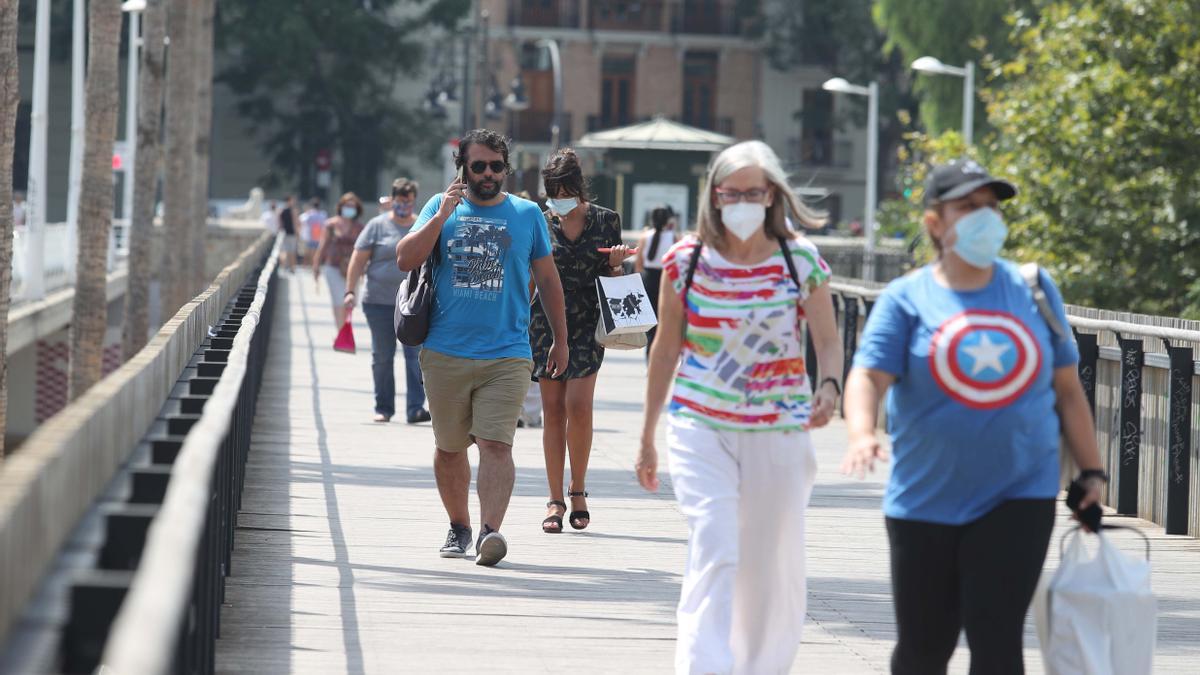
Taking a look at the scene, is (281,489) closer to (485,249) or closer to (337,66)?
(485,249)

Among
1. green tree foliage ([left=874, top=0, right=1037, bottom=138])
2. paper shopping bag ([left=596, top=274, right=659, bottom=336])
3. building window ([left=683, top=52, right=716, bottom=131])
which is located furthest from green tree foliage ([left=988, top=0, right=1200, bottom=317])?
building window ([left=683, top=52, right=716, bottom=131])

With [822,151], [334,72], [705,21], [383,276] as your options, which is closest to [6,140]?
[383,276]

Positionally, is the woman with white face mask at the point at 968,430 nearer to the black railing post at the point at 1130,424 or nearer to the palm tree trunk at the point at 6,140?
the black railing post at the point at 1130,424

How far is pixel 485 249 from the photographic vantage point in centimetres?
873

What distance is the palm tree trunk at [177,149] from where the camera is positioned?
29688mm

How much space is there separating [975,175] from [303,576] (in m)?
4.30

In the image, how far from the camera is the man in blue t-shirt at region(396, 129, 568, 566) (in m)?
8.72

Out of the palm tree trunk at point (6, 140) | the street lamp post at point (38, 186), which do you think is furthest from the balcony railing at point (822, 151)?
the palm tree trunk at point (6, 140)

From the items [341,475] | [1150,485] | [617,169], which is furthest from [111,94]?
[617,169]

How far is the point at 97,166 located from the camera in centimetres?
2144

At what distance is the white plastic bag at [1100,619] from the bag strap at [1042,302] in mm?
504

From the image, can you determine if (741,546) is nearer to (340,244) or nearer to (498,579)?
(498,579)

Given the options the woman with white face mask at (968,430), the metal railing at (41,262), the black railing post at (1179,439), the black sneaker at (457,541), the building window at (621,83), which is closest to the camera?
the woman with white face mask at (968,430)

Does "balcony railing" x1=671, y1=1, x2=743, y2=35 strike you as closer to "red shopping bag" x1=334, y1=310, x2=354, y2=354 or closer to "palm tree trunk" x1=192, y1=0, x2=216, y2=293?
"palm tree trunk" x1=192, y1=0, x2=216, y2=293
